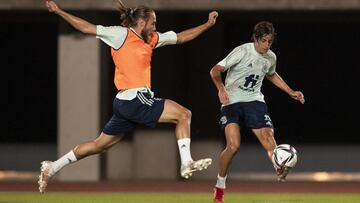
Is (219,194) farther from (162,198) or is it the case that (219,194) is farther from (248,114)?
(162,198)

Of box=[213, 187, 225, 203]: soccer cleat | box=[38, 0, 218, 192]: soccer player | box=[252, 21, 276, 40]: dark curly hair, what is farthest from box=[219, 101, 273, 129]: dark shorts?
box=[38, 0, 218, 192]: soccer player

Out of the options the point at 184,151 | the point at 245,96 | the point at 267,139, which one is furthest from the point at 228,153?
the point at 184,151

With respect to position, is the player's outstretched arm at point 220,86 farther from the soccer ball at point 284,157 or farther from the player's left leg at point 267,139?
the soccer ball at point 284,157

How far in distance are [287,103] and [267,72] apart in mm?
9099

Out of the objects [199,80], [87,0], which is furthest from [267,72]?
[199,80]

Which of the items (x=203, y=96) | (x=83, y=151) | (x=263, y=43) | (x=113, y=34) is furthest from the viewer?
(x=203, y=96)

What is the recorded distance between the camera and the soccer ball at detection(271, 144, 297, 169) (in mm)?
11305

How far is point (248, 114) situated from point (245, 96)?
239 mm

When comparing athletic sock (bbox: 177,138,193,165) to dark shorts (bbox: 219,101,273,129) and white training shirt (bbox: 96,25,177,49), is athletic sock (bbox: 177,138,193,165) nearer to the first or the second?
white training shirt (bbox: 96,25,177,49)

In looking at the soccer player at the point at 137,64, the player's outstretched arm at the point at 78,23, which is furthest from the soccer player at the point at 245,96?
the player's outstretched arm at the point at 78,23

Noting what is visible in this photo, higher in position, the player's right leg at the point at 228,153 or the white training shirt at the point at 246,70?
the white training shirt at the point at 246,70

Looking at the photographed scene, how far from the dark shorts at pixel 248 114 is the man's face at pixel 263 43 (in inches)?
26.2

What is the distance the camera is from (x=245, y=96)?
40.1ft

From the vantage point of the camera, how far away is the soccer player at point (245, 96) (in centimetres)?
1200
